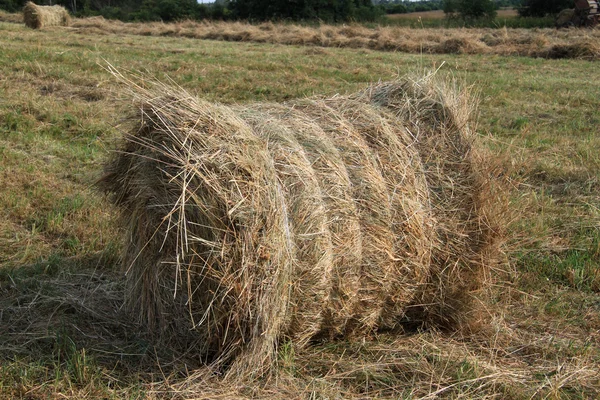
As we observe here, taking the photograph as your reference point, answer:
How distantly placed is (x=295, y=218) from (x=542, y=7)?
44760mm

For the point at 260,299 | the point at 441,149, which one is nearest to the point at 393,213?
the point at 441,149

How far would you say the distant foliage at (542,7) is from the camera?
139 feet

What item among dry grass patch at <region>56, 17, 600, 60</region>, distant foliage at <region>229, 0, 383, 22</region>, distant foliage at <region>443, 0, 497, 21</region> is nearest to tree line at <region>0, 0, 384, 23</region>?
distant foliage at <region>229, 0, 383, 22</region>

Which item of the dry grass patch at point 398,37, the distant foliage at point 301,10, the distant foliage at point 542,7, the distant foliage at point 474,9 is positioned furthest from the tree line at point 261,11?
the dry grass patch at point 398,37

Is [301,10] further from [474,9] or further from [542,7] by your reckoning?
[542,7]

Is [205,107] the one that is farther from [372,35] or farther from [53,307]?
[372,35]

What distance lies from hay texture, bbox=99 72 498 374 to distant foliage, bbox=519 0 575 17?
4222 centimetres

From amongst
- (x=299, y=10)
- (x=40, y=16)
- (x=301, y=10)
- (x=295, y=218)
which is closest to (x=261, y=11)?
(x=299, y=10)

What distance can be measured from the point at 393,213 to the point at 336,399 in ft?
3.65

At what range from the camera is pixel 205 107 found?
3.59 meters

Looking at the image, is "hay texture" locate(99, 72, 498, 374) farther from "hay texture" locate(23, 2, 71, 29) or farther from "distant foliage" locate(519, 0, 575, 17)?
"distant foliage" locate(519, 0, 575, 17)

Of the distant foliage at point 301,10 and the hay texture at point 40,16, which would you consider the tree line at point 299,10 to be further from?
the hay texture at point 40,16

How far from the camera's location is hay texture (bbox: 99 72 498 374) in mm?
3369

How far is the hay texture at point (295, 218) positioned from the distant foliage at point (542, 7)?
4222cm
